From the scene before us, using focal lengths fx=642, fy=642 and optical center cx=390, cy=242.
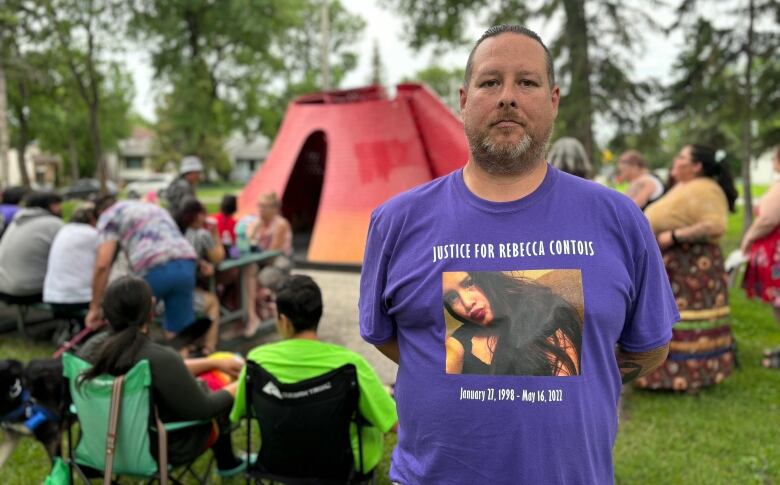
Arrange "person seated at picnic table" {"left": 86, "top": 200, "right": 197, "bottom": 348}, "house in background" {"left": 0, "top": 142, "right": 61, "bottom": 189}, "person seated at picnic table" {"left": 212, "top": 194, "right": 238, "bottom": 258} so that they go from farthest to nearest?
"house in background" {"left": 0, "top": 142, "right": 61, "bottom": 189}, "person seated at picnic table" {"left": 212, "top": 194, "right": 238, "bottom": 258}, "person seated at picnic table" {"left": 86, "top": 200, "right": 197, "bottom": 348}

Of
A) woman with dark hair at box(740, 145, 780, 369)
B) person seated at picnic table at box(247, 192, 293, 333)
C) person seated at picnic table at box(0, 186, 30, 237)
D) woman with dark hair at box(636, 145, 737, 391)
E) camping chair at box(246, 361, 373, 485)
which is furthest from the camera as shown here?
person seated at picnic table at box(0, 186, 30, 237)

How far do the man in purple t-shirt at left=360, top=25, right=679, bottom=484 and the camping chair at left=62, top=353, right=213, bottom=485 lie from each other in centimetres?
158

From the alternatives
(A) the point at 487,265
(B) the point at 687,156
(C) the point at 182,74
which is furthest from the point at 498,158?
(C) the point at 182,74

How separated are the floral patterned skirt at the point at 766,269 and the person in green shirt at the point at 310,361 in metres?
3.77

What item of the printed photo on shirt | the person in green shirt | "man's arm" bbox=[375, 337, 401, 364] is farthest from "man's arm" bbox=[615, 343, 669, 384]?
the person in green shirt

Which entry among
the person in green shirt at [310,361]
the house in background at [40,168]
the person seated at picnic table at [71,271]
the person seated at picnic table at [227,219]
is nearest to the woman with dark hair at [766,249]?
the person in green shirt at [310,361]

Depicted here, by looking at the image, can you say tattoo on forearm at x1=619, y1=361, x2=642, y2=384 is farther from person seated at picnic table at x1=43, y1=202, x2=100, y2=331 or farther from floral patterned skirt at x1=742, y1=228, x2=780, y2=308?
person seated at picnic table at x1=43, y1=202, x2=100, y2=331

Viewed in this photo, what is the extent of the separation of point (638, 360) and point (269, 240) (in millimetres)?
5898

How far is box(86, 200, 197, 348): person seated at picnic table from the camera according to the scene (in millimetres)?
5133

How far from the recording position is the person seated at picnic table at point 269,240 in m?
7.14

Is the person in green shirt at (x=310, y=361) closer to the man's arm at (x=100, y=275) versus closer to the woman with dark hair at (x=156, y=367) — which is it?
the woman with dark hair at (x=156, y=367)

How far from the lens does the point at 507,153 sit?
167 cm

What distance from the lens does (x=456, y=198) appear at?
1737 millimetres

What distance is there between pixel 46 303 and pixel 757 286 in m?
6.39
